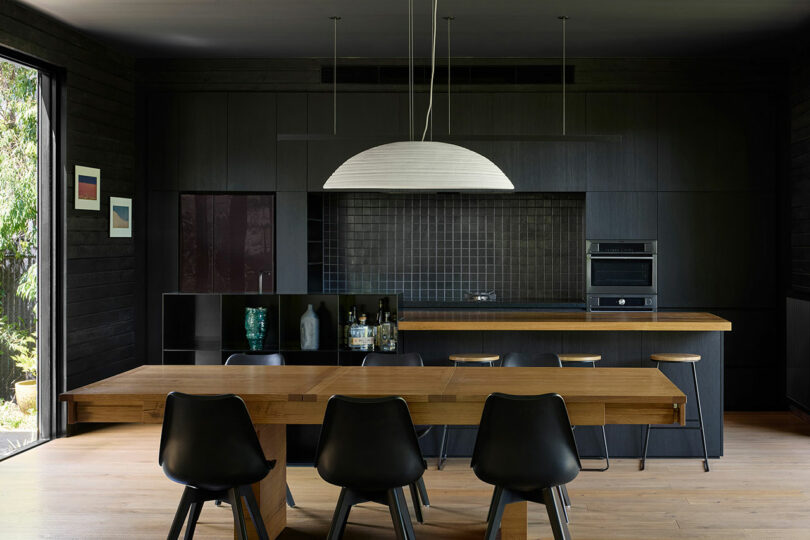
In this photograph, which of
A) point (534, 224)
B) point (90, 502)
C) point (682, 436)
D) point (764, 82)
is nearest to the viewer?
point (90, 502)

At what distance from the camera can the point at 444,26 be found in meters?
5.96

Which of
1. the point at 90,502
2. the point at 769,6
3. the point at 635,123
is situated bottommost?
the point at 90,502

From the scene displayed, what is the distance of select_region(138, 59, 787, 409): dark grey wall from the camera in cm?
686

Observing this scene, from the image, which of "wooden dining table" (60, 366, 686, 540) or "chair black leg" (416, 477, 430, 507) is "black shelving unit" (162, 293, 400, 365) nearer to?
"chair black leg" (416, 477, 430, 507)

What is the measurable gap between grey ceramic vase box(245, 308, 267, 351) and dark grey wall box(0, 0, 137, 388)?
4.16ft

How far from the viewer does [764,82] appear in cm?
684

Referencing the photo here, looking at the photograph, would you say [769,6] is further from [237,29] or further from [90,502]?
[90,502]

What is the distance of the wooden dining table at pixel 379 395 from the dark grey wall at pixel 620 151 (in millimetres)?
3100

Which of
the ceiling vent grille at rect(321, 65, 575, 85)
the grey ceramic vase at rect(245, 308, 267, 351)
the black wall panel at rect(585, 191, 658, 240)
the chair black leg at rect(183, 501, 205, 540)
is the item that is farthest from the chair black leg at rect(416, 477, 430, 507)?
the ceiling vent grille at rect(321, 65, 575, 85)

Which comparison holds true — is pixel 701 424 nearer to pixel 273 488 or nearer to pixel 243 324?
pixel 273 488

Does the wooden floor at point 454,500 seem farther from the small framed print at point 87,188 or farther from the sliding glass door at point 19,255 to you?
the small framed print at point 87,188

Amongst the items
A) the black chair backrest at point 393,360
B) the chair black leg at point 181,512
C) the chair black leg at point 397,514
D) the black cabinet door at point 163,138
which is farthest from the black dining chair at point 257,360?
the black cabinet door at point 163,138

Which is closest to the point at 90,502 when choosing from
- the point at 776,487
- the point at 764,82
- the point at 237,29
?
the point at 237,29

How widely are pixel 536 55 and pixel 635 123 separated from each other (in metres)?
1.01
